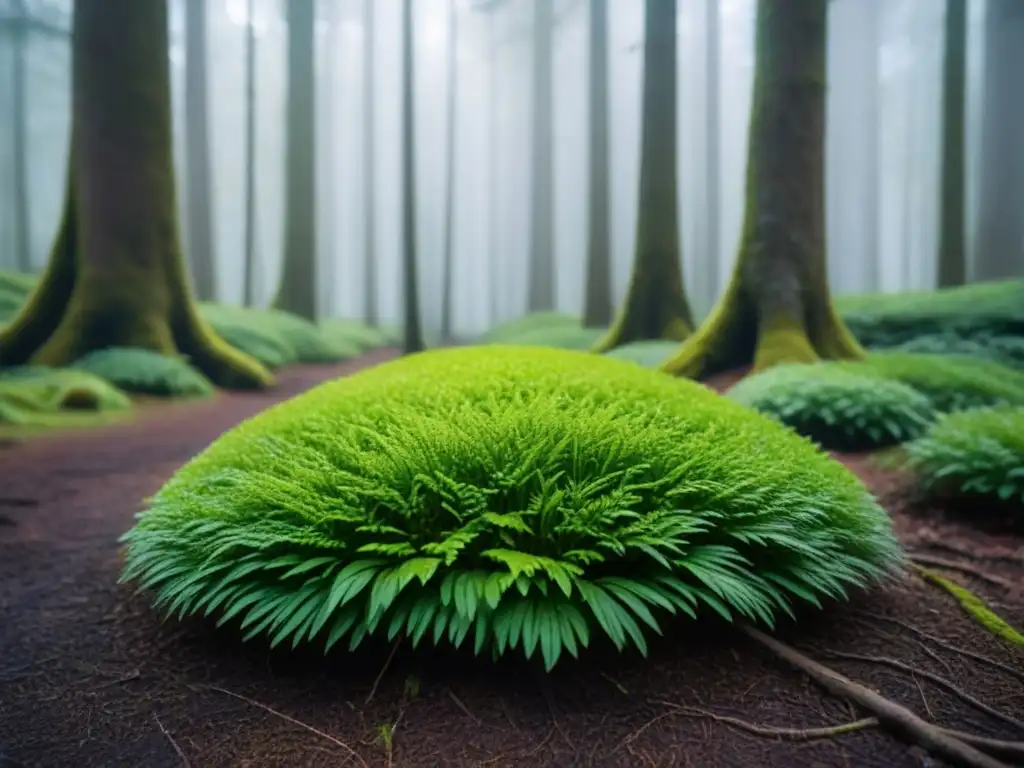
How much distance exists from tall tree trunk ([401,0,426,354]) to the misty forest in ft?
0.09

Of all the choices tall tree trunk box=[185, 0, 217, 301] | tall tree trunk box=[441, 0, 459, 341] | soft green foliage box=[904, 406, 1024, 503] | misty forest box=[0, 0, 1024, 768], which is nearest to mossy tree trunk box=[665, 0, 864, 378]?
misty forest box=[0, 0, 1024, 768]

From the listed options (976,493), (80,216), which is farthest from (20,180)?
(976,493)

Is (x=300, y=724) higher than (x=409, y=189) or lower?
Result: lower

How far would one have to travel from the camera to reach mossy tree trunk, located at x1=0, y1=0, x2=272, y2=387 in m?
3.45

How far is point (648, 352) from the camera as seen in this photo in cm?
415

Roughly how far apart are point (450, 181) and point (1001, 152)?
391 centimetres

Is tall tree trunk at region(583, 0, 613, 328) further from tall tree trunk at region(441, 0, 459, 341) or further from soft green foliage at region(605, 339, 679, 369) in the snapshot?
tall tree trunk at region(441, 0, 459, 341)

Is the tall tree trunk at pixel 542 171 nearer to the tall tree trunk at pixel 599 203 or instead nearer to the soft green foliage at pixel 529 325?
the soft green foliage at pixel 529 325

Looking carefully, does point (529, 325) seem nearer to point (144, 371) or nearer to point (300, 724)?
point (144, 371)

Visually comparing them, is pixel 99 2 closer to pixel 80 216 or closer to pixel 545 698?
pixel 80 216

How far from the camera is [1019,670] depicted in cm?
149

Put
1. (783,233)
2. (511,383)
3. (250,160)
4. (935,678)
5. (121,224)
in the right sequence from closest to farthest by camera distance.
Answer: (935,678) → (511,383) → (121,224) → (783,233) → (250,160)

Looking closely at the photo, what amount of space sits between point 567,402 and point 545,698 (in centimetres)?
89

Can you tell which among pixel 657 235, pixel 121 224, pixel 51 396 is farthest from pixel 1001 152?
pixel 51 396
